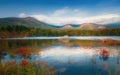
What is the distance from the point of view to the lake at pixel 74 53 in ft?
14.3

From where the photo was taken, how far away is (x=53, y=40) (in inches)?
176

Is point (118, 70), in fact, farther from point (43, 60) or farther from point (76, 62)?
point (43, 60)

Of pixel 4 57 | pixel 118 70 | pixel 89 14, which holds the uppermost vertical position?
pixel 89 14

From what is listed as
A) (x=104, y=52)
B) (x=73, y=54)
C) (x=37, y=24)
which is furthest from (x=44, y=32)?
(x=104, y=52)

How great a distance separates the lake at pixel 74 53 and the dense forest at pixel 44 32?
86mm

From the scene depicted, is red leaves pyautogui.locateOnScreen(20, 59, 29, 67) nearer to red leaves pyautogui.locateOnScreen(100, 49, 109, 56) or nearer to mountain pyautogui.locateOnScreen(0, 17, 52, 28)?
mountain pyautogui.locateOnScreen(0, 17, 52, 28)

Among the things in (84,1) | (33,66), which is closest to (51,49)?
(33,66)

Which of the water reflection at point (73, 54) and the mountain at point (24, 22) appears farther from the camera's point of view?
the mountain at point (24, 22)

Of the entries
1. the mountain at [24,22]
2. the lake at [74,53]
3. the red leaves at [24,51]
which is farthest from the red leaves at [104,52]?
the red leaves at [24,51]

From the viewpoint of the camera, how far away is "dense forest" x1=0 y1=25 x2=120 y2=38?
452cm

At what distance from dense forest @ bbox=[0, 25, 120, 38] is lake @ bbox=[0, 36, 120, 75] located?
86 mm

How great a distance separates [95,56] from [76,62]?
0.36 metres

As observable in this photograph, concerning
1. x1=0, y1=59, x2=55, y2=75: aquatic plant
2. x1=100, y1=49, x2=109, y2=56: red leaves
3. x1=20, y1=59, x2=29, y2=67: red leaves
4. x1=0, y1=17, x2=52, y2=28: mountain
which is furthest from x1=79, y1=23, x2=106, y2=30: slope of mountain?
x1=20, y1=59, x2=29, y2=67: red leaves

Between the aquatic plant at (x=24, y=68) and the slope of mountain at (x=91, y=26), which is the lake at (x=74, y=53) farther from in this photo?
the slope of mountain at (x=91, y=26)
